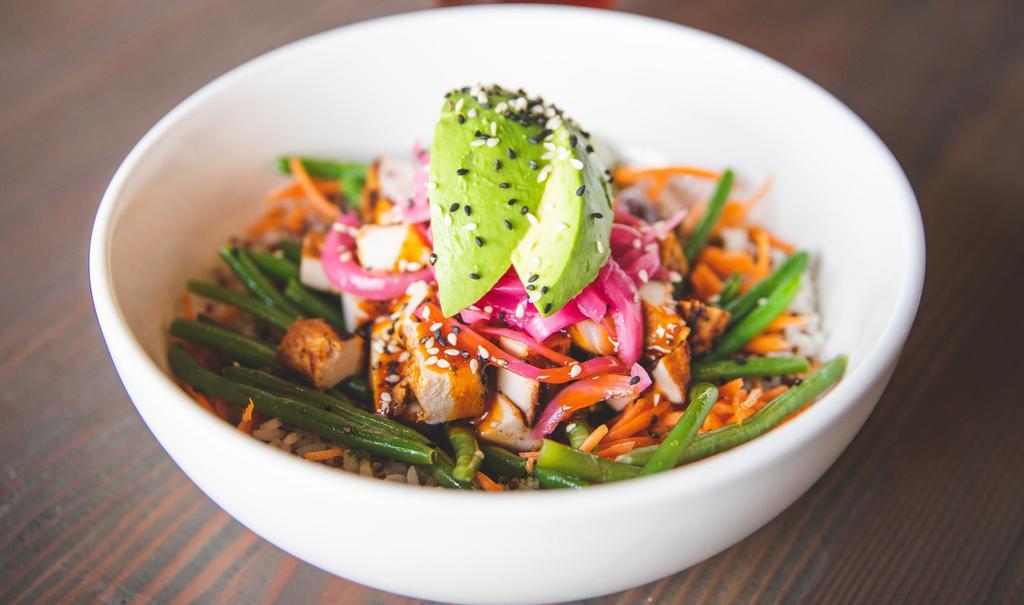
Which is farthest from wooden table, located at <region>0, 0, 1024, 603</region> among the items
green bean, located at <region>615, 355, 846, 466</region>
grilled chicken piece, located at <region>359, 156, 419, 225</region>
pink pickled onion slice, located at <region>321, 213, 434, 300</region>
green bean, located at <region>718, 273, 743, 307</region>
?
grilled chicken piece, located at <region>359, 156, 419, 225</region>

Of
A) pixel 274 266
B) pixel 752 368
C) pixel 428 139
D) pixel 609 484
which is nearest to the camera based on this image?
pixel 609 484

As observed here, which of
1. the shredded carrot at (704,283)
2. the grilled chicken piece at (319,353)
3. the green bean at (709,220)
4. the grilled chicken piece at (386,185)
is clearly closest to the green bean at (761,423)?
the shredded carrot at (704,283)

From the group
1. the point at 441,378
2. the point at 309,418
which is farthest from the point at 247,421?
the point at 441,378

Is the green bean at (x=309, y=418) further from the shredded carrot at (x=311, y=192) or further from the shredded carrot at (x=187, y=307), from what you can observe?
the shredded carrot at (x=311, y=192)

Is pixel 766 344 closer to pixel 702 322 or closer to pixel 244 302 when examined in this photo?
pixel 702 322

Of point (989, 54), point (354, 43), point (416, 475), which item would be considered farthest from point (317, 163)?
point (989, 54)

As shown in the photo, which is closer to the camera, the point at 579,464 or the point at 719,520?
the point at 719,520

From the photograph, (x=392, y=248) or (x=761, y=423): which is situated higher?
(x=392, y=248)
